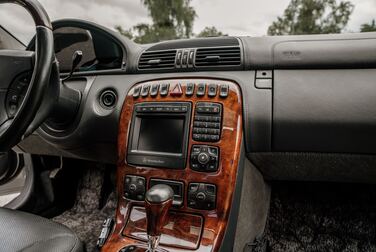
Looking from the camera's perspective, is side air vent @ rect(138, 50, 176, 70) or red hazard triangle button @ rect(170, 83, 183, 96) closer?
red hazard triangle button @ rect(170, 83, 183, 96)

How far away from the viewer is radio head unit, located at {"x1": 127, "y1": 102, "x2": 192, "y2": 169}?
114 centimetres

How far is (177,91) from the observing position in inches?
47.3

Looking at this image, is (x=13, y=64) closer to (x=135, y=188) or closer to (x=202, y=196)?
(x=135, y=188)

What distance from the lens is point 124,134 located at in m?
1.27

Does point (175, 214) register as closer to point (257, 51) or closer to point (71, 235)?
point (71, 235)

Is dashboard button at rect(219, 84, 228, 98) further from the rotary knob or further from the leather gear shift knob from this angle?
the leather gear shift knob

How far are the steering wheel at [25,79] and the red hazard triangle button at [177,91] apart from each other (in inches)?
16.1

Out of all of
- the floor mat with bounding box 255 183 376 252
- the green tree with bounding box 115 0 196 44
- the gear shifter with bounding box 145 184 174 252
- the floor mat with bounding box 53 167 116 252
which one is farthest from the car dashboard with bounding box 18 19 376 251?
the green tree with bounding box 115 0 196 44

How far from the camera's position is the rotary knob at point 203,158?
1.08m

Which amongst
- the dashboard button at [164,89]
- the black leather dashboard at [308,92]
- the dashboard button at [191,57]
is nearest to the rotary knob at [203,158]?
the black leather dashboard at [308,92]

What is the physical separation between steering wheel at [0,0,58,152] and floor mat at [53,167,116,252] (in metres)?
0.93

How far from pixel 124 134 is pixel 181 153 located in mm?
271

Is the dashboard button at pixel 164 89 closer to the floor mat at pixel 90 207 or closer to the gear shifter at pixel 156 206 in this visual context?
the gear shifter at pixel 156 206

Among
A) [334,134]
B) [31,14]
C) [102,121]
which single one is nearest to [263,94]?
[334,134]
